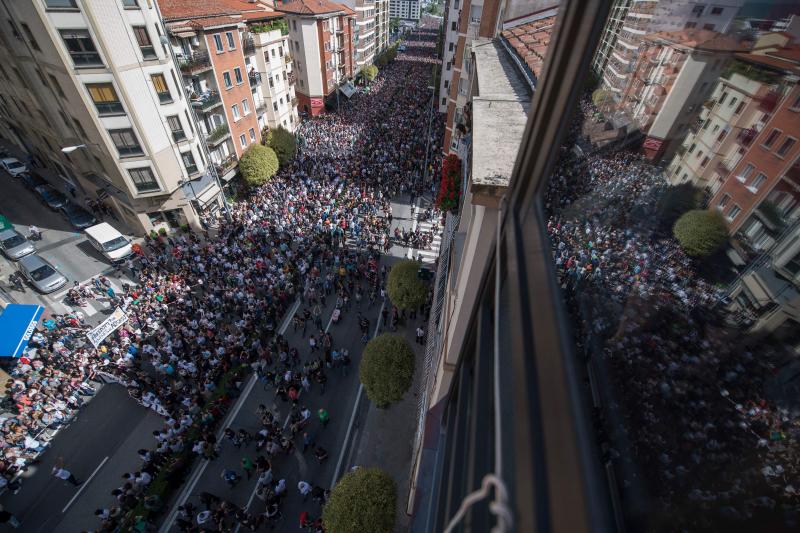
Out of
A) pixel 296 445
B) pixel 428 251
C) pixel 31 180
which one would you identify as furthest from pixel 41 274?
pixel 428 251

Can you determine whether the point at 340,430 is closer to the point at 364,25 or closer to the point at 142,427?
the point at 142,427

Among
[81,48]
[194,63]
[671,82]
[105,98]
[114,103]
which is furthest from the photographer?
[194,63]

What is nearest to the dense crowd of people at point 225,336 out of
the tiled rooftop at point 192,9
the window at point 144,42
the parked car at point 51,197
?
the window at point 144,42

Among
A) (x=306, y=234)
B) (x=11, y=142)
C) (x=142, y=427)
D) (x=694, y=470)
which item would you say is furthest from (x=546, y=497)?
(x=11, y=142)

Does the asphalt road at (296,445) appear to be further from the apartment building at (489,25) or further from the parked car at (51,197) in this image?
the parked car at (51,197)

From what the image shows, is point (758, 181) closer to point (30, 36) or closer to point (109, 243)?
point (109, 243)

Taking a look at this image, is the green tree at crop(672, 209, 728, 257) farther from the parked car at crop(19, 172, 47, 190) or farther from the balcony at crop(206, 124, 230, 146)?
the parked car at crop(19, 172, 47, 190)

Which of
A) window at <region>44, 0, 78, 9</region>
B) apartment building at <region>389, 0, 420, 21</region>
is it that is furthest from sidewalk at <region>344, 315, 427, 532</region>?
apartment building at <region>389, 0, 420, 21</region>
